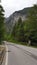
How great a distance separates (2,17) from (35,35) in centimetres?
1080

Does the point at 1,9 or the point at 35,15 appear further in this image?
the point at 35,15

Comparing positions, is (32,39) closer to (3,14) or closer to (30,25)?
(30,25)

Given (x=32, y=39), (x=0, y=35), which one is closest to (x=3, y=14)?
(x=0, y=35)

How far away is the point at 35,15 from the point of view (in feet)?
290

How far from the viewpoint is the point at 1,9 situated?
266 ft

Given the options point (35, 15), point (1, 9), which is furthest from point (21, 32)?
point (1, 9)

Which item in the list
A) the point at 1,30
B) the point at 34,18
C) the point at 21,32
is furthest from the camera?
the point at 21,32

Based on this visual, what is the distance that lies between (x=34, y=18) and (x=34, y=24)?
1.85 m

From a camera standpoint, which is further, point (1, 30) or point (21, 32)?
point (21, 32)

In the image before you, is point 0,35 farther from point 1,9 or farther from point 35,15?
point 35,15

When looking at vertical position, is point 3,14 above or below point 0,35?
above

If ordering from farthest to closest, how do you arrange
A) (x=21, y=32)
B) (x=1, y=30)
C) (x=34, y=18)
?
(x=21, y=32) → (x=34, y=18) → (x=1, y=30)

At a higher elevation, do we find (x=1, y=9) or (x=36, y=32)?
(x=1, y=9)

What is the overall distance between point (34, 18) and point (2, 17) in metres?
10.0
